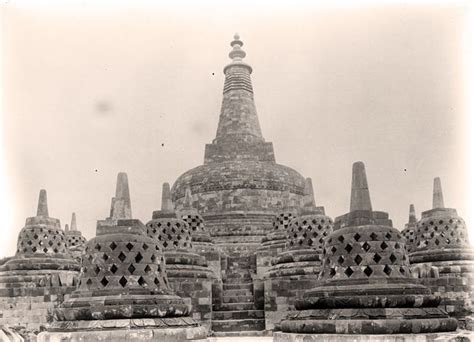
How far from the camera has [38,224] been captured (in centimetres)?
1955

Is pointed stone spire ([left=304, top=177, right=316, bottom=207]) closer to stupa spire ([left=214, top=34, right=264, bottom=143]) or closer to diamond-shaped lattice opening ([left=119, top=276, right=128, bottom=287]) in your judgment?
diamond-shaped lattice opening ([left=119, top=276, right=128, bottom=287])

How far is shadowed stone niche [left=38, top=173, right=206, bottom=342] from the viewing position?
348 inches

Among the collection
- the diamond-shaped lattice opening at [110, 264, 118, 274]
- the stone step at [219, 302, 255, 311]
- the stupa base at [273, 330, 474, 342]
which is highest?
the diamond-shaped lattice opening at [110, 264, 118, 274]

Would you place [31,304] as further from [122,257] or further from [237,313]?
[122,257]

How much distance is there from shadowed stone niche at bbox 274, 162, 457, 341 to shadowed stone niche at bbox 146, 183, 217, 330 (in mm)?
5786

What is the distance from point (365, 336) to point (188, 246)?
386 inches

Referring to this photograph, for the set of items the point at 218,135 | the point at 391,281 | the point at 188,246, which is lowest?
A: the point at 391,281

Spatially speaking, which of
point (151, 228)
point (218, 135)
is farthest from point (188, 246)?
point (218, 135)

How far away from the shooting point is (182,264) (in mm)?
16703

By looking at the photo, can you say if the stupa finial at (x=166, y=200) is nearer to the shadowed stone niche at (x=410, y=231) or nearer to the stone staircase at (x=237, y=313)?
the stone staircase at (x=237, y=313)

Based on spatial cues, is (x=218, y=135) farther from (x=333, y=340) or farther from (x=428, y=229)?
(x=333, y=340)

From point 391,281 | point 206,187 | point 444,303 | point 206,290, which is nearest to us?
point 391,281

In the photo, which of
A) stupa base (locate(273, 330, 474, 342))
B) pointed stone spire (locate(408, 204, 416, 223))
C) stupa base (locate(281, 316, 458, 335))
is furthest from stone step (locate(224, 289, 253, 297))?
stupa base (locate(273, 330, 474, 342))

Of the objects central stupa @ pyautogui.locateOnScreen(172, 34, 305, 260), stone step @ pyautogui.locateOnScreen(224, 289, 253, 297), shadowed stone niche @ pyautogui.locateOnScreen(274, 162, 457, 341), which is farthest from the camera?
central stupa @ pyautogui.locateOnScreen(172, 34, 305, 260)
